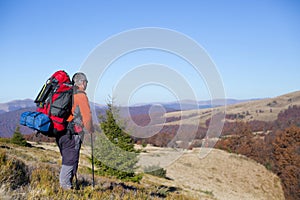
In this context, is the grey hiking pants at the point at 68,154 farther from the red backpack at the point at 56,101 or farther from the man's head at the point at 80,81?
the man's head at the point at 80,81

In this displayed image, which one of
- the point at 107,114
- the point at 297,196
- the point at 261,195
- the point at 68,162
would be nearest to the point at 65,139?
the point at 68,162

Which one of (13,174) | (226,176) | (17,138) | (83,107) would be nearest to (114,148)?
(13,174)

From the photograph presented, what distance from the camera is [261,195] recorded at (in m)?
38.2

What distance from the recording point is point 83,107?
13.6 ft

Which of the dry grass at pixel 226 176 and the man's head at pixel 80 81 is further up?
the man's head at pixel 80 81

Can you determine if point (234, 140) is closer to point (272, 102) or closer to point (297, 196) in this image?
point (297, 196)

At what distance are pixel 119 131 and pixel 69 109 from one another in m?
12.7

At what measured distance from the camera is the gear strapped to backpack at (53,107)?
13.1 feet

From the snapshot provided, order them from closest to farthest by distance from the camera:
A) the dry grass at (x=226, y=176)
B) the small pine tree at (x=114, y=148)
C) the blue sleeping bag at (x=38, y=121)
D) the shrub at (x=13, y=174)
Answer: the blue sleeping bag at (x=38, y=121)
the shrub at (x=13, y=174)
the small pine tree at (x=114, y=148)
the dry grass at (x=226, y=176)

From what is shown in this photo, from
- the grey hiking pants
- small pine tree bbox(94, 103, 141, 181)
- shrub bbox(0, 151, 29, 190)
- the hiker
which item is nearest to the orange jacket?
the hiker

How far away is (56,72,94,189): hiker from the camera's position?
4180 millimetres

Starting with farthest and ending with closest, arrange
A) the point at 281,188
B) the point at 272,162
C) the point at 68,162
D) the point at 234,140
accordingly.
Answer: the point at 234,140 → the point at 272,162 → the point at 281,188 → the point at 68,162

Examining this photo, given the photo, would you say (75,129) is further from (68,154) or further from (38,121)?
(38,121)

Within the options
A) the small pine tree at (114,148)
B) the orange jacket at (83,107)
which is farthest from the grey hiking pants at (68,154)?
the small pine tree at (114,148)
